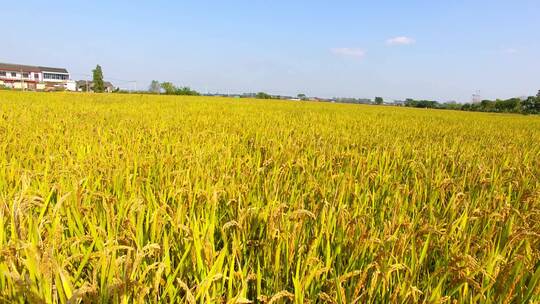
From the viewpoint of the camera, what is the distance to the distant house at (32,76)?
78.3m

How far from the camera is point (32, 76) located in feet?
268

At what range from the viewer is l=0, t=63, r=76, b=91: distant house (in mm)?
78312

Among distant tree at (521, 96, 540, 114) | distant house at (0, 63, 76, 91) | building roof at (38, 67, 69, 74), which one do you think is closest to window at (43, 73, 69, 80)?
distant house at (0, 63, 76, 91)

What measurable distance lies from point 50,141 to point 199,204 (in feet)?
7.96

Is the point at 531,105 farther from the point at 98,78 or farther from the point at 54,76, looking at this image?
the point at 54,76

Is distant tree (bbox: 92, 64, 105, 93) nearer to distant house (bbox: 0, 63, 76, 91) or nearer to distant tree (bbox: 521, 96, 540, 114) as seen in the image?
distant house (bbox: 0, 63, 76, 91)

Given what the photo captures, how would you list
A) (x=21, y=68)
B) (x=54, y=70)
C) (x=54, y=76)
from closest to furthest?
(x=21, y=68), (x=54, y=76), (x=54, y=70)

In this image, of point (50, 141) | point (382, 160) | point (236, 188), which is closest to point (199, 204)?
point (236, 188)

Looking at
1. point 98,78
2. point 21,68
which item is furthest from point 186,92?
point 21,68

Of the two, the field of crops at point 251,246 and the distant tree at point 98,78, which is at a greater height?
the distant tree at point 98,78

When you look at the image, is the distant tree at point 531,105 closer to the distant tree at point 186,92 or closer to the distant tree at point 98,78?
the distant tree at point 186,92

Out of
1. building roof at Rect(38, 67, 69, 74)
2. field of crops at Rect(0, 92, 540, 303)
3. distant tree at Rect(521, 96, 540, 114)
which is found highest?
building roof at Rect(38, 67, 69, 74)

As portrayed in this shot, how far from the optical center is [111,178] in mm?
2125

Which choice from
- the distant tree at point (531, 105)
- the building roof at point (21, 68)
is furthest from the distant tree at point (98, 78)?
the distant tree at point (531, 105)
